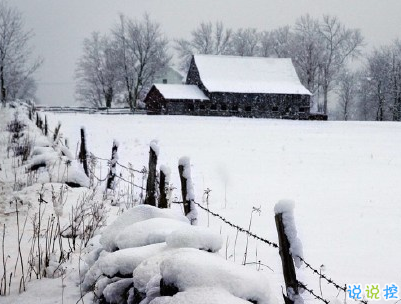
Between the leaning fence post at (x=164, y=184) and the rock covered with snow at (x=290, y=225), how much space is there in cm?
260

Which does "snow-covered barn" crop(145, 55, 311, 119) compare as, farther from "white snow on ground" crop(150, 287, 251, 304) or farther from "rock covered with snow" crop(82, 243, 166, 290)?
"white snow on ground" crop(150, 287, 251, 304)

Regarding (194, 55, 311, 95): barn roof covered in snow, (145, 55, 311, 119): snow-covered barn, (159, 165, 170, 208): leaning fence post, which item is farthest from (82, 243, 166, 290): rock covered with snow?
(194, 55, 311, 95): barn roof covered in snow

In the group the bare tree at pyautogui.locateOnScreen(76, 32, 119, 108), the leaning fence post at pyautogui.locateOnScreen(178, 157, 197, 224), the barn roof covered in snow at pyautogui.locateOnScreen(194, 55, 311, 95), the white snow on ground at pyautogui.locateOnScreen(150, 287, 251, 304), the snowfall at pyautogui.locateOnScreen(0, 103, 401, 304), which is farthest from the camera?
the bare tree at pyautogui.locateOnScreen(76, 32, 119, 108)

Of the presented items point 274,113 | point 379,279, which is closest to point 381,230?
point 379,279

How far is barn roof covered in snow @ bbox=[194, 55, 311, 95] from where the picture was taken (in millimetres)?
42844

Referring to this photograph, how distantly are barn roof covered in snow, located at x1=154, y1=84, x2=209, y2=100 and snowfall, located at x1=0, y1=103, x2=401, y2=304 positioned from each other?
24554 mm

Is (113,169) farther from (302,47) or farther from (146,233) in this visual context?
(302,47)

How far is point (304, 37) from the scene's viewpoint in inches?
2196

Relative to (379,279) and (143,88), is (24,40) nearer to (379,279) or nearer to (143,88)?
(143,88)

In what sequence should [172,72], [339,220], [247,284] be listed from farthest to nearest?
[172,72], [339,220], [247,284]

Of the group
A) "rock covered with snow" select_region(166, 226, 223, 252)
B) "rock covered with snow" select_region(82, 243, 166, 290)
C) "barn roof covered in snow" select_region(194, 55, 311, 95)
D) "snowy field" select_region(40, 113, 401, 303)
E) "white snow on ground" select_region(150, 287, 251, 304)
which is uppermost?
"barn roof covered in snow" select_region(194, 55, 311, 95)

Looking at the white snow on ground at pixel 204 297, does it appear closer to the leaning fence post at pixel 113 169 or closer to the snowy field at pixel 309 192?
the snowy field at pixel 309 192

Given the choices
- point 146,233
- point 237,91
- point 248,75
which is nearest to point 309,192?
point 146,233

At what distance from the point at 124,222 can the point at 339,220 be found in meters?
4.50
